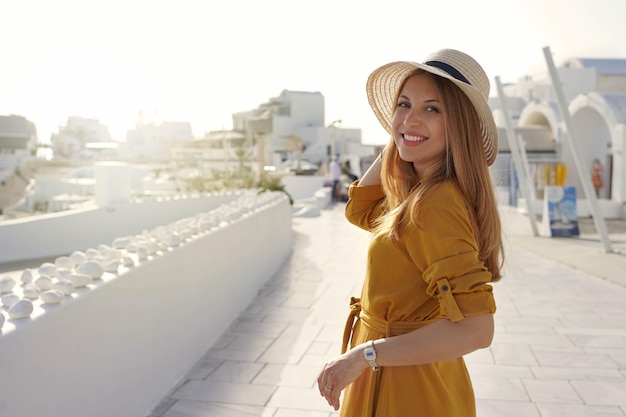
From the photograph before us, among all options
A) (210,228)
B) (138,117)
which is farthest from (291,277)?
(138,117)

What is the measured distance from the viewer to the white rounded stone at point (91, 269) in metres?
2.88

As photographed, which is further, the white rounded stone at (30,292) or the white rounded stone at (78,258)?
the white rounded stone at (78,258)

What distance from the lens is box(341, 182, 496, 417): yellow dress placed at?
1256 mm

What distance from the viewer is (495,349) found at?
14.8 ft

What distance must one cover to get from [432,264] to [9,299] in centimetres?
187

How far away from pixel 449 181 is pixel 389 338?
383 millimetres

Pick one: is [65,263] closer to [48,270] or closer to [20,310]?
[48,270]

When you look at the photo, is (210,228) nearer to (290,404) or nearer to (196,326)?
(196,326)

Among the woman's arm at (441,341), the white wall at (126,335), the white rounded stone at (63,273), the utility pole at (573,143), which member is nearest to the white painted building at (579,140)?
the utility pole at (573,143)

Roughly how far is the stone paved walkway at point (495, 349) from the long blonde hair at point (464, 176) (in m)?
0.26

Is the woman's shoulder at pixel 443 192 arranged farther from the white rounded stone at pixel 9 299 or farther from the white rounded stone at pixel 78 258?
the white rounded stone at pixel 78 258

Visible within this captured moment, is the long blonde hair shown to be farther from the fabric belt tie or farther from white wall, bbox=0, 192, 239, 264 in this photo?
white wall, bbox=0, 192, 239, 264

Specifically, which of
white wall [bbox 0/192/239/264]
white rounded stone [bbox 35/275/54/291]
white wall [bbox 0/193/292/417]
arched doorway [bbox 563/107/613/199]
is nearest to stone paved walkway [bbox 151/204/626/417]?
white wall [bbox 0/193/292/417]

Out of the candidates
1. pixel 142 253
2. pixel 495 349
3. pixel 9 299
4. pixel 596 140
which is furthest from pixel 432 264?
pixel 596 140
